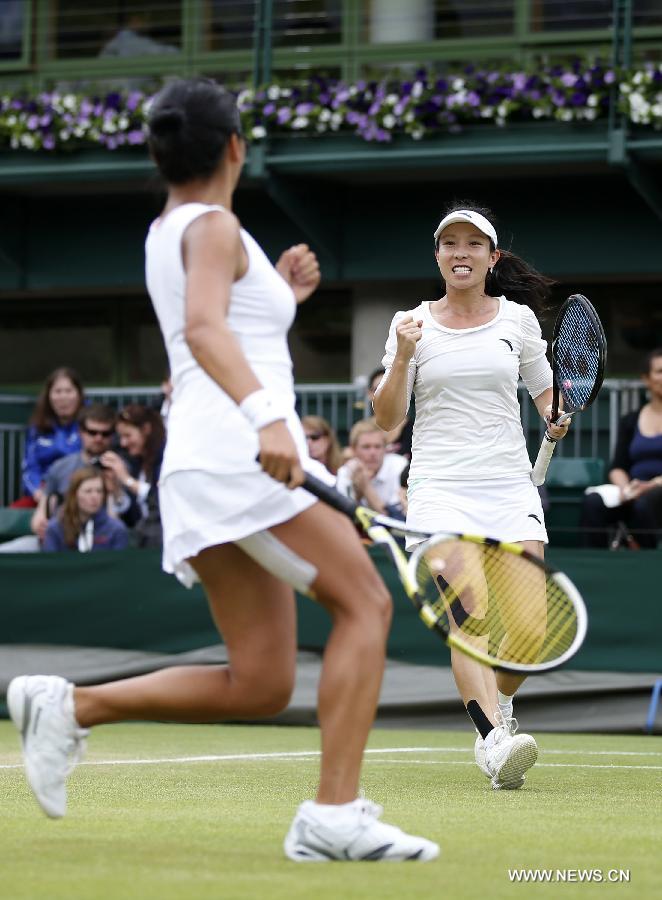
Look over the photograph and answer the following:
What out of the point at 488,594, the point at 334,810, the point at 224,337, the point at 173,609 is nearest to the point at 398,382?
the point at 488,594

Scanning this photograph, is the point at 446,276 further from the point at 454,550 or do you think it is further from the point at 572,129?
the point at 572,129

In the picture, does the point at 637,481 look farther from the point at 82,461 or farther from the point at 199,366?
the point at 199,366

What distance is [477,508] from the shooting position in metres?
7.00

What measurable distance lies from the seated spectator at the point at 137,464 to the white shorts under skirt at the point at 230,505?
7932 millimetres

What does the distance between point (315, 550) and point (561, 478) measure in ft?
29.4

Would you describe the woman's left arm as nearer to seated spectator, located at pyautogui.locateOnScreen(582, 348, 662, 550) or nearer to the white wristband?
the white wristband

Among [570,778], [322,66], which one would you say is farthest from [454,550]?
[322,66]

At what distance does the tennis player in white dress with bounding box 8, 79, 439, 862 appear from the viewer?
439cm

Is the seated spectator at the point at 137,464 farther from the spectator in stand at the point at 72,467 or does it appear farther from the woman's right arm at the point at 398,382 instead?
the woman's right arm at the point at 398,382

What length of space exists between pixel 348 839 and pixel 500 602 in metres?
1.75

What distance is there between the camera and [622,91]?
13367 mm

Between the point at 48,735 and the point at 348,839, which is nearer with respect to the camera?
the point at 348,839

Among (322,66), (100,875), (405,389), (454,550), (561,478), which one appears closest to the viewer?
(100,875)

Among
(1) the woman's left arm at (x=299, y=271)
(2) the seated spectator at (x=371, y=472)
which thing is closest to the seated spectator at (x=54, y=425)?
(2) the seated spectator at (x=371, y=472)
